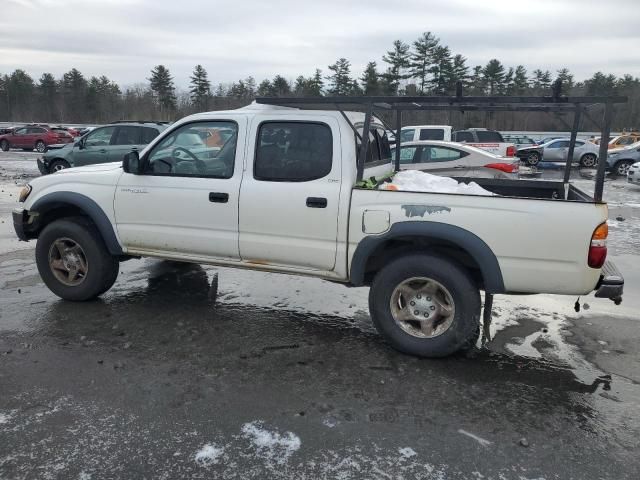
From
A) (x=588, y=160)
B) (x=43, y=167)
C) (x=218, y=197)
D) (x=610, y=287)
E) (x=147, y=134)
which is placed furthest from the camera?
(x=588, y=160)

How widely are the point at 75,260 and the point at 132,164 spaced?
4.09 ft

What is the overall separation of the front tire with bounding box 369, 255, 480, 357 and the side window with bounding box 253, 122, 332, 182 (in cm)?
107

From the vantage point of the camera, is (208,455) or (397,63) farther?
(397,63)

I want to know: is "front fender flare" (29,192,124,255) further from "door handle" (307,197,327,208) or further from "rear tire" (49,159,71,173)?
"rear tire" (49,159,71,173)

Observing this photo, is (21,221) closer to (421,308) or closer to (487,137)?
(421,308)

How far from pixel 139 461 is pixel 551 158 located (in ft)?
85.4

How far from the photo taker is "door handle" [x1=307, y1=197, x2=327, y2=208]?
4434mm

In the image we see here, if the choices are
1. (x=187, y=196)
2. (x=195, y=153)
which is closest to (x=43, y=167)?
(x=195, y=153)

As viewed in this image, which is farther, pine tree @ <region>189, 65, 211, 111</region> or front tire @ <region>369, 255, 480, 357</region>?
pine tree @ <region>189, 65, 211, 111</region>

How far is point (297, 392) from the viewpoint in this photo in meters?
3.80

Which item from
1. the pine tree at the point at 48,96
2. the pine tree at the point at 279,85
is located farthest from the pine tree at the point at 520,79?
the pine tree at the point at 48,96

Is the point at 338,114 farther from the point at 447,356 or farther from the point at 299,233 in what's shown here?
the point at 447,356

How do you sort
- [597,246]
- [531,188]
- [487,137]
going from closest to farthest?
[597,246] → [531,188] → [487,137]

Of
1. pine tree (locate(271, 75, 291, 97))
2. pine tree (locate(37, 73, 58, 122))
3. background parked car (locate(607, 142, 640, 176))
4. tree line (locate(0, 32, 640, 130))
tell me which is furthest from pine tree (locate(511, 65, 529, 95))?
pine tree (locate(37, 73, 58, 122))
